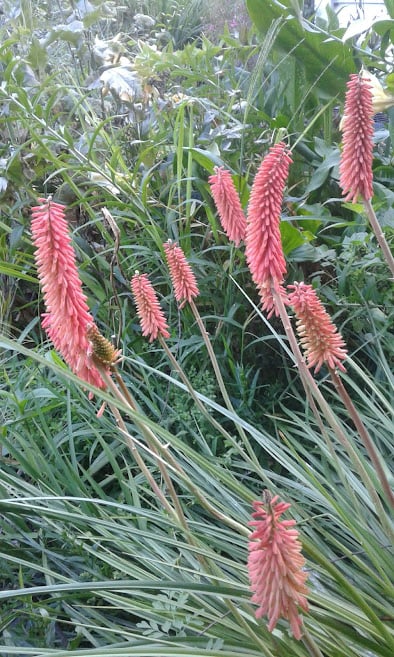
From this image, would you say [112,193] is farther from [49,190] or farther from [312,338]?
[312,338]

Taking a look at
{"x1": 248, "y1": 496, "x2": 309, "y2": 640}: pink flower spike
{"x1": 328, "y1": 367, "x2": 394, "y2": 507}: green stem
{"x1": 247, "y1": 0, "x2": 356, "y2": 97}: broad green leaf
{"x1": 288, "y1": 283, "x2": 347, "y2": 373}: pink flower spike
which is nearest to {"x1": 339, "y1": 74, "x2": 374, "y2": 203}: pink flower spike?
{"x1": 288, "y1": 283, "x2": 347, "y2": 373}: pink flower spike

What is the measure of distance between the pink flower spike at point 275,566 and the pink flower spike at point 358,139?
691 millimetres

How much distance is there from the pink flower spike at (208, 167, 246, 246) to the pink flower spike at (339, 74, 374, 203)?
278 millimetres

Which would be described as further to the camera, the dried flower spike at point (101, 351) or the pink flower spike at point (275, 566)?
the dried flower spike at point (101, 351)

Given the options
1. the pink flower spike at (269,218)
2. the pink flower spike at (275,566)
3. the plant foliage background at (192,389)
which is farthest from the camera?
the plant foliage background at (192,389)

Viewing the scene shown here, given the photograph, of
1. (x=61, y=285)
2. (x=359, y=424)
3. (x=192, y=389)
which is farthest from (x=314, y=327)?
(x=61, y=285)

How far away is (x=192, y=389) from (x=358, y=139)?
613mm

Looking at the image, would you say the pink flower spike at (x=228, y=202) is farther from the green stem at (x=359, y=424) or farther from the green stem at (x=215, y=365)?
the green stem at (x=359, y=424)

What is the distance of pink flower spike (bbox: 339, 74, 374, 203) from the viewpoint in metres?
1.30

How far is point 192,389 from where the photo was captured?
1.51 metres

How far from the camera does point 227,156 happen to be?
2918 mm

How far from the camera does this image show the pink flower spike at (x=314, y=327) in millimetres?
1261

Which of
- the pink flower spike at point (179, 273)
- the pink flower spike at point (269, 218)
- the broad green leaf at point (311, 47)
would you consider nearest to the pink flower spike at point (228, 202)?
the pink flower spike at point (179, 273)

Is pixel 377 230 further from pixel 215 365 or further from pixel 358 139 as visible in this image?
pixel 215 365
